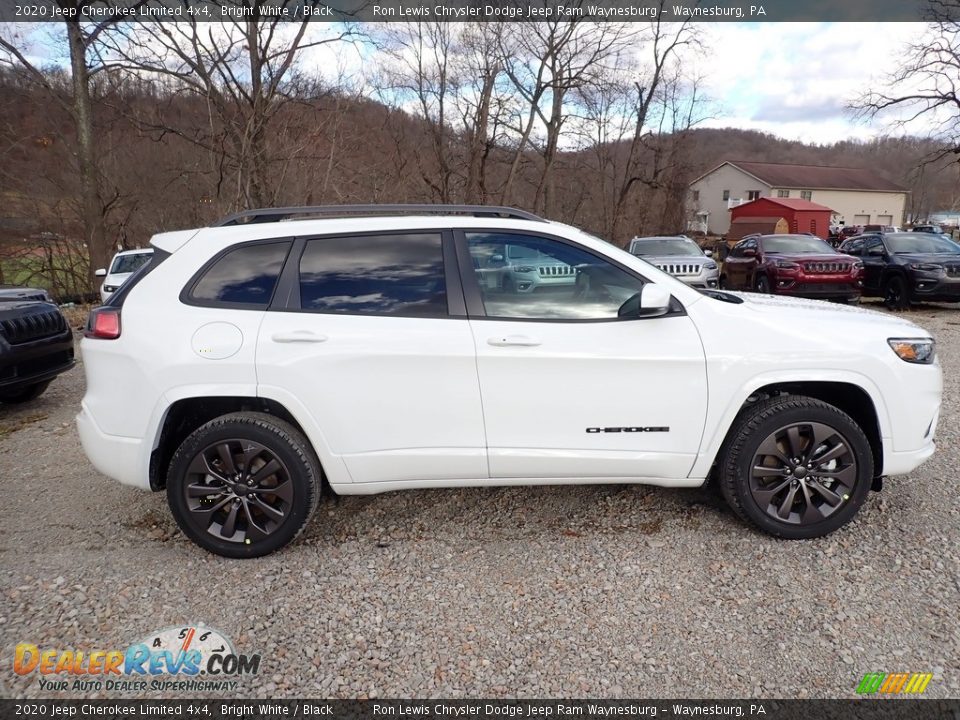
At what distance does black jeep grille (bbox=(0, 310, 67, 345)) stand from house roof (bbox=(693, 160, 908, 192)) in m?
62.5

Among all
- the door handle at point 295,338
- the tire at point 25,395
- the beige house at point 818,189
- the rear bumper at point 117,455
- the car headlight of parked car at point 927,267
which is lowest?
the tire at point 25,395

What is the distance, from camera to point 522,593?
2.73 meters

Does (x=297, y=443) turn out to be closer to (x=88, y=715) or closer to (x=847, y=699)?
(x=88, y=715)

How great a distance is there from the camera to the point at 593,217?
3338cm

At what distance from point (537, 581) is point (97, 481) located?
11.0ft

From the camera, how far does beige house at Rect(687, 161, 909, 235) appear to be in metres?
59.2

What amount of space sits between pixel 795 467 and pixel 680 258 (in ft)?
32.2

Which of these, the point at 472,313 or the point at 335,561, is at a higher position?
the point at 472,313

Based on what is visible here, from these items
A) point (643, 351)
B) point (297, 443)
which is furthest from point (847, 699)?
point (297, 443)

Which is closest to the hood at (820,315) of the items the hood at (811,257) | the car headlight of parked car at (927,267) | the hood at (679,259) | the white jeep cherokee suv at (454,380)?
the white jeep cherokee suv at (454,380)

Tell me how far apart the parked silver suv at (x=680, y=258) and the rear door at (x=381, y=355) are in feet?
28.8

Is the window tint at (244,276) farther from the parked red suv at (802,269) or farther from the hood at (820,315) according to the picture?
the parked red suv at (802,269)

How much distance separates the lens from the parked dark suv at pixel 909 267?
10.7 meters

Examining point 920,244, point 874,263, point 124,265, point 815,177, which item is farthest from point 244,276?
point 815,177
